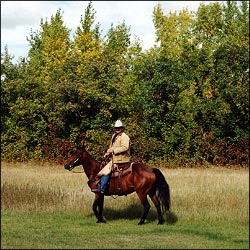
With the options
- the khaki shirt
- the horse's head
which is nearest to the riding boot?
the khaki shirt

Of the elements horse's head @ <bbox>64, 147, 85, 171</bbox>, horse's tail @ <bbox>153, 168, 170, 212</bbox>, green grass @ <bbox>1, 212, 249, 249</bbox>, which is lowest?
green grass @ <bbox>1, 212, 249, 249</bbox>

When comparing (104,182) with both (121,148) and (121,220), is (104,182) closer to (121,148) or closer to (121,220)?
(121,148)

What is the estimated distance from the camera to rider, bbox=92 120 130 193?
1260 cm

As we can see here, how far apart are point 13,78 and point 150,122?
30.4ft

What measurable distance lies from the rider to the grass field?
3.61 feet

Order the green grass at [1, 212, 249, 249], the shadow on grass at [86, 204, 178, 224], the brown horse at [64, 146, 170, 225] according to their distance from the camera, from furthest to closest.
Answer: the shadow on grass at [86, 204, 178, 224] < the brown horse at [64, 146, 170, 225] < the green grass at [1, 212, 249, 249]

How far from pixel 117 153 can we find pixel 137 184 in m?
0.91

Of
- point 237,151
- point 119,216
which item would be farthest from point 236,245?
point 237,151

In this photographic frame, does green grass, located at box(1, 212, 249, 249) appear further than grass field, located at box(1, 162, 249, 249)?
No

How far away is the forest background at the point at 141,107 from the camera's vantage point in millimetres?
29484

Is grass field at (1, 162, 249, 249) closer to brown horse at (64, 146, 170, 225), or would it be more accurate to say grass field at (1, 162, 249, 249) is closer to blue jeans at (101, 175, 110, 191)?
brown horse at (64, 146, 170, 225)

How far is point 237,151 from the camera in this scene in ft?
94.6

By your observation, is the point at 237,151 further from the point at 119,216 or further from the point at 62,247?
the point at 62,247

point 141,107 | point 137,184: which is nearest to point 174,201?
point 137,184
